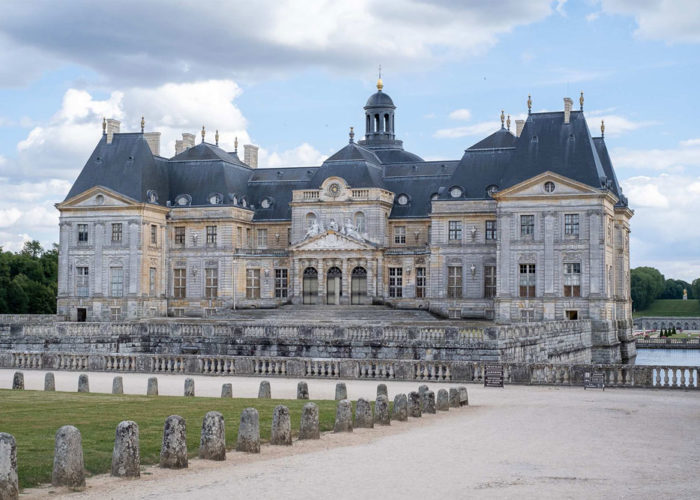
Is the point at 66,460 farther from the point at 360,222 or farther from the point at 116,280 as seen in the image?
the point at 116,280

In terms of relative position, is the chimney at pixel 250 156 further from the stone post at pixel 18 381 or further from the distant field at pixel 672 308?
the distant field at pixel 672 308

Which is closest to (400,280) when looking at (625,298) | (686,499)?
(625,298)

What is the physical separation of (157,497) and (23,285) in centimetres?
7029

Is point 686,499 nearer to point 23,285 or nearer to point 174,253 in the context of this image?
point 174,253

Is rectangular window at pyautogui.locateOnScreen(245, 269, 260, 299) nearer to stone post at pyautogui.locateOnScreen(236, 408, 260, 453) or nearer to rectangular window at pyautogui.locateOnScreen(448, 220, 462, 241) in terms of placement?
rectangular window at pyautogui.locateOnScreen(448, 220, 462, 241)

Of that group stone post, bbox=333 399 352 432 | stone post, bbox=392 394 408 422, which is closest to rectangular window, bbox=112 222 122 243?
stone post, bbox=392 394 408 422

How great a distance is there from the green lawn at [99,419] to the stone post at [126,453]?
508mm

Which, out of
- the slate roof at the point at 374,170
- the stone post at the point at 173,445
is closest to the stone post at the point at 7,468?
the stone post at the point at 173,445

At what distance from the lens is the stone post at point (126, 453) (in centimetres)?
1360

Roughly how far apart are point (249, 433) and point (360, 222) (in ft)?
167

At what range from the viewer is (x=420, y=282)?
216ft

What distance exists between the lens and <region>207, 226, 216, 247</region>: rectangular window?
68875mm

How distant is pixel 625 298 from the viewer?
6694 centimetres

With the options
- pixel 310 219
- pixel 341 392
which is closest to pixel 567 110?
pixel 310 219
